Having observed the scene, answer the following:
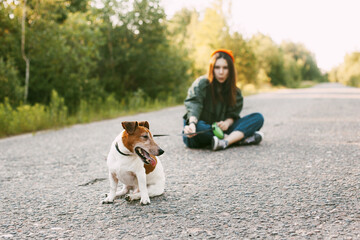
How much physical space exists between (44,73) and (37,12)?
1704mm

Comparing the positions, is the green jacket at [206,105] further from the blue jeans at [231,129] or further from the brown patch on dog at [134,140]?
the brown patch on dog at [134,140]

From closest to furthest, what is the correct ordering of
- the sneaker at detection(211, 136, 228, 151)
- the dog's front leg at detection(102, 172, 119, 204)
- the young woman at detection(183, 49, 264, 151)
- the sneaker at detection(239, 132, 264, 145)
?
the dog's front leg at detection(102, 172, 119, 204)
the sneaker at detection(211, 136, 228, 151)
the young woman at detection(183, 49, 264, 151)
the sneaker at detection(239, 132, 264, 145)

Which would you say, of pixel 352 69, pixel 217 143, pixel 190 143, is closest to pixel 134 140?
pixel 217 143

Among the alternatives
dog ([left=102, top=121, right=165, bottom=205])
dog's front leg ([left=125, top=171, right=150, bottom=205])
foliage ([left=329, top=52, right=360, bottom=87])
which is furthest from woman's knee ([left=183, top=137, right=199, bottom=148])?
foliage ([left=329, top=52, right=360, bottom=87])

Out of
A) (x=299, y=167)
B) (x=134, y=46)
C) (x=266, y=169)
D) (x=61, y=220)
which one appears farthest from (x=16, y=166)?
(x=134, y=46)

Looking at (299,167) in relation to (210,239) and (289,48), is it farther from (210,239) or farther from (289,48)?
(289,48)

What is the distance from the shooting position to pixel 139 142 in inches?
102

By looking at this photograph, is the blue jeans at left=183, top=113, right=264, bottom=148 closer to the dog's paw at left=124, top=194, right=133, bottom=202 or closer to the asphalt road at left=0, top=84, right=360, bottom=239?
the asphalt road at left=0, top=84, right=360, bottom=239

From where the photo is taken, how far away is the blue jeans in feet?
16.1

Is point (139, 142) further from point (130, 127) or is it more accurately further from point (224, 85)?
point (224, 85)

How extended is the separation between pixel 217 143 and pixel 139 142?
237 cm

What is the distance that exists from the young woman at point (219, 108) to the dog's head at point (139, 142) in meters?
2.19

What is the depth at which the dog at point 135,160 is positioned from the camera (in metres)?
2.61

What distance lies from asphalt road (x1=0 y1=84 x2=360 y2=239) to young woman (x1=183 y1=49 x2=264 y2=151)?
197 mm
